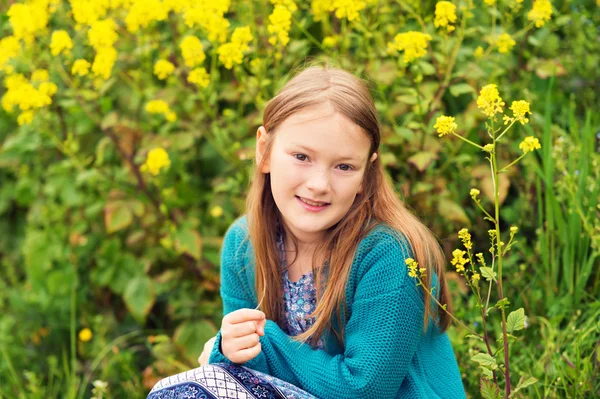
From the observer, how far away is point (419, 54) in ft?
7.19

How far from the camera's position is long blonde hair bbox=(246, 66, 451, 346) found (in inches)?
72.0

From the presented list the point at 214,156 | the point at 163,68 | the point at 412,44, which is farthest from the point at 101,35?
the point at 412,44

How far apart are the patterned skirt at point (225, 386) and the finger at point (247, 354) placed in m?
0.03

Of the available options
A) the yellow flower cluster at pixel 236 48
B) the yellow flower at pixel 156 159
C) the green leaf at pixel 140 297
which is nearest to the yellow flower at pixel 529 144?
the yellow flower cluster at pixel 236 48

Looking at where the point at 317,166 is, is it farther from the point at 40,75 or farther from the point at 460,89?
the point at 40,75

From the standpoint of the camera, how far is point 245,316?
175 cm

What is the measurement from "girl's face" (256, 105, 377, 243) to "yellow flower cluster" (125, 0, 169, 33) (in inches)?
34.8

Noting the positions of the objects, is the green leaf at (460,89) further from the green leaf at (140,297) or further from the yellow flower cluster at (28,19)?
the yellow flower cluster at (28,19)

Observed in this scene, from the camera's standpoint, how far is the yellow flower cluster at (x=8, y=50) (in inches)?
107

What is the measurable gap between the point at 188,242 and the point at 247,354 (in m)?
1.03

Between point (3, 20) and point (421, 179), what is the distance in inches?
70.3

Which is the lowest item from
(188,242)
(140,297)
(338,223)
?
(140,297)

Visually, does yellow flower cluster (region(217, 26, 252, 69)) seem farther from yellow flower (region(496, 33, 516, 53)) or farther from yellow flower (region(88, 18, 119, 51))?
yellow flower (region(496, 33, 516, 53))

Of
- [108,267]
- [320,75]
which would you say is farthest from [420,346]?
[108,267]
